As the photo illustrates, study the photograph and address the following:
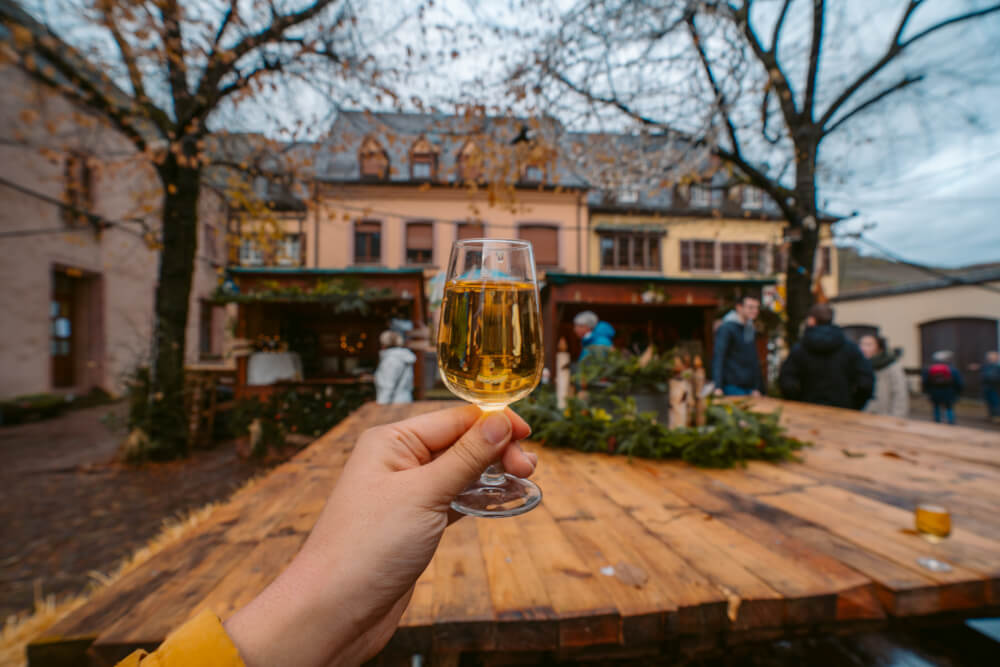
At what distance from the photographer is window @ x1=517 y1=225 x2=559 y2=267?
1705 cm

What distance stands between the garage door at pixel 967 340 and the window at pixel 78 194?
24.6 meters

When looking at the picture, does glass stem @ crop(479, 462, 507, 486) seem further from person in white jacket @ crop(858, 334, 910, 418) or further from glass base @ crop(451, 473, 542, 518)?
person in white jacket @ crop(858, 334, 910, 418)

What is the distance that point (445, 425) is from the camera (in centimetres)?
101

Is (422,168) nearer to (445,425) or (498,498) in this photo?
(445,425)

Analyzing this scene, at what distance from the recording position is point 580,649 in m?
1.07

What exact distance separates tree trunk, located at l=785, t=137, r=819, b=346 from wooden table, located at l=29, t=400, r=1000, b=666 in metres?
6.00

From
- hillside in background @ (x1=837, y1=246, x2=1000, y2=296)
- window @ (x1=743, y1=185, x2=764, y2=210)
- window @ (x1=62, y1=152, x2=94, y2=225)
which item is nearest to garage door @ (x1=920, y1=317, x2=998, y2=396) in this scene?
hillside in background @ (x1=837, y1=246, x2=1000, y2=296)

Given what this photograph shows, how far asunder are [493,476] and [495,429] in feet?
0.78

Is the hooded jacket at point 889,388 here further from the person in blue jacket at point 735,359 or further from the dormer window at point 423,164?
the dormer window at point 423,164

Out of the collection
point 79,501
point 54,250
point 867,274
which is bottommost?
point 79,501

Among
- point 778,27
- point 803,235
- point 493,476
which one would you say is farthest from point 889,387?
point 493,476

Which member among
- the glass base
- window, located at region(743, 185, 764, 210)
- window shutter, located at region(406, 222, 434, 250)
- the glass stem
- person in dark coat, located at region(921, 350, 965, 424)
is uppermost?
window, located at region(743, 185, 764, 210)

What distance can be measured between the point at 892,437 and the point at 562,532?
2.67 meters

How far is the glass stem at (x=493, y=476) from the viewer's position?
1.07 meters
